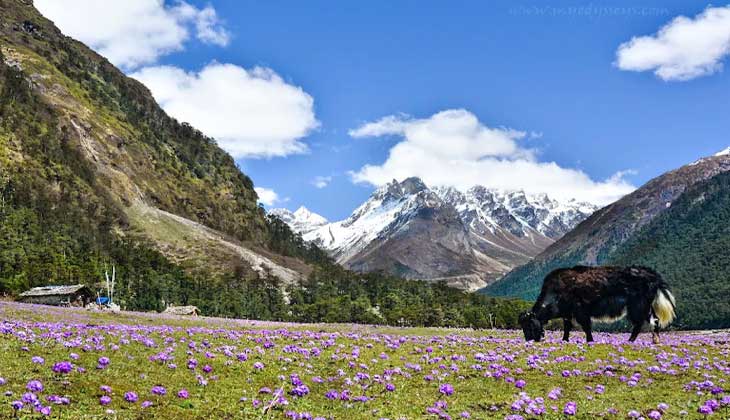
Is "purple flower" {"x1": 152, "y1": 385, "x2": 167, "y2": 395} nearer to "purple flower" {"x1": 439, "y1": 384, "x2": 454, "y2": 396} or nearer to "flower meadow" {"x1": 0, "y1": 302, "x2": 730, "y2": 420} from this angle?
"flower meadow" {"x1": 0, "y1": 302, "x2": 730, "y2": 420}

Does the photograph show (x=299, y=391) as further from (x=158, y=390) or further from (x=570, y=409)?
(x=570, y=409)

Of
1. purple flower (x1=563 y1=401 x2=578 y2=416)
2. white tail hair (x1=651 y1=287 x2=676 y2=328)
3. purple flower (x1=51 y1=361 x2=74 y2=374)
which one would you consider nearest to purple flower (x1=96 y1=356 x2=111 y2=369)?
purple flower (x1=51 y1=361 x2=74 y2=374)

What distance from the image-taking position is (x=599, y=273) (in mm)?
30031

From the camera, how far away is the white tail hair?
29.5 meters

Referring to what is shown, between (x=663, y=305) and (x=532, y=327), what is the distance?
20.7 feet

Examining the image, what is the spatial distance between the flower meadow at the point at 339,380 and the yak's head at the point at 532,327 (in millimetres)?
4435

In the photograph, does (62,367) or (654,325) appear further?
(654,325)

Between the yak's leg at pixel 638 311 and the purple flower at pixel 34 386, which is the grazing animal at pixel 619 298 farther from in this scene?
the purple flower at pixel 34 386

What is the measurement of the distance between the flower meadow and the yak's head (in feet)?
14.5

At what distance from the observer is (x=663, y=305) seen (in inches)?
1160

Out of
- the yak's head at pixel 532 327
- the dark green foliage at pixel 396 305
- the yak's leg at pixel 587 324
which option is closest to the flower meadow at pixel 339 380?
the yak's leg at pixel 587 324

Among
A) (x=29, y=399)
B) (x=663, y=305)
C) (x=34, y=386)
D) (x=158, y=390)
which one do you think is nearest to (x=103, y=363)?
(x=158, y=390)

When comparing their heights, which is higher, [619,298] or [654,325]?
[619,298]

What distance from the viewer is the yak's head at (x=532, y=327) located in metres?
31.2
